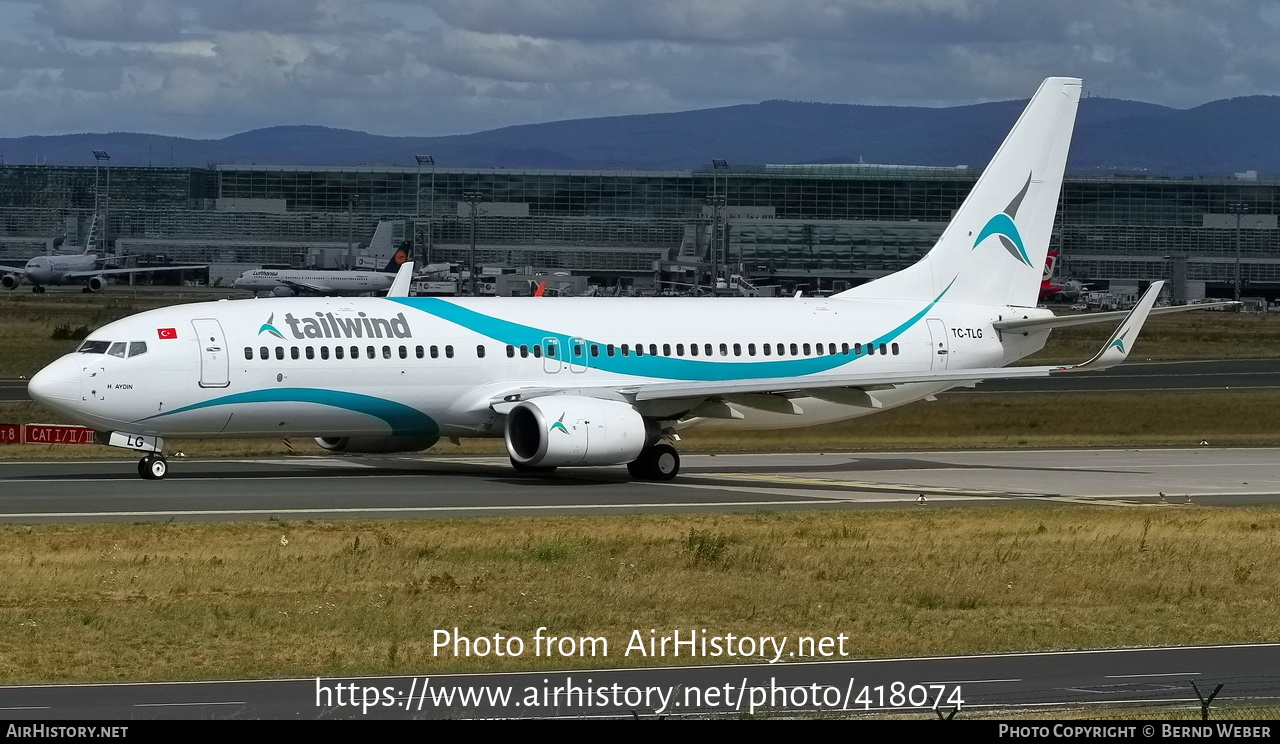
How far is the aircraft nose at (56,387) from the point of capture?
3406 cm

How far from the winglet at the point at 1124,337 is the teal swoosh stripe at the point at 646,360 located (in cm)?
600

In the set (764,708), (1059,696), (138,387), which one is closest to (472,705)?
(764,708)

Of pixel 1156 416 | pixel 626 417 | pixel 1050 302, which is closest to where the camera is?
pixel 626 417

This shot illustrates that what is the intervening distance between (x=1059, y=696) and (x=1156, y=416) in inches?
1659

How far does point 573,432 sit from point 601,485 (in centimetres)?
179

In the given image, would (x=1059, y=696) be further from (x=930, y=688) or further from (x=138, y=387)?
(x=138, y=387)

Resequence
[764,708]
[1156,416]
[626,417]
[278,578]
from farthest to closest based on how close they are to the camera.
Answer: [1156,416] < [626,417] < [278,578] < [764,708]

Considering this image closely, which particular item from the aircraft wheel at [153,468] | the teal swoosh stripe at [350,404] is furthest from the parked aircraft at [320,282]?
the aircraft wheel at [153,468]

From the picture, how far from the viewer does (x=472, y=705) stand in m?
15.3

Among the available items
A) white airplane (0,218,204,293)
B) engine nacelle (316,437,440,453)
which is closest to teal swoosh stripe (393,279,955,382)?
engine nacelle (316,437,440,453)

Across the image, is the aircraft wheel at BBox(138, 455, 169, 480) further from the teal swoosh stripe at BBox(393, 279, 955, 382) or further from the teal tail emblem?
the teal swoosh stripe at BBox(393, 279, 955, 382)

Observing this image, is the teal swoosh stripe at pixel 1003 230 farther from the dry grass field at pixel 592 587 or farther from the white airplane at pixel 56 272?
the white airplane at pixel 56 272

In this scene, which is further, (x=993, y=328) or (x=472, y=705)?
(x=993, y=328)

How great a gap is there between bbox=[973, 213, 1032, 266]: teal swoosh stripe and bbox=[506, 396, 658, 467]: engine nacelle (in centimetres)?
1224
